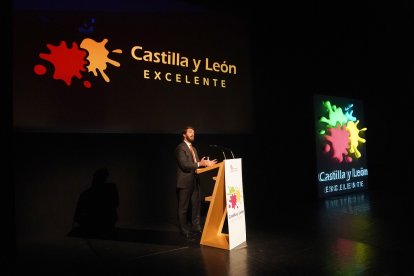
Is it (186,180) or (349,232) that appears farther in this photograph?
(349,232)

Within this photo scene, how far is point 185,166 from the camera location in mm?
4027

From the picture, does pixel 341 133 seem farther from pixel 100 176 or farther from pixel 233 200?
pixel 100 176

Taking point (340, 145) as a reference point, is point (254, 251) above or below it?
below

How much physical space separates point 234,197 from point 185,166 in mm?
720

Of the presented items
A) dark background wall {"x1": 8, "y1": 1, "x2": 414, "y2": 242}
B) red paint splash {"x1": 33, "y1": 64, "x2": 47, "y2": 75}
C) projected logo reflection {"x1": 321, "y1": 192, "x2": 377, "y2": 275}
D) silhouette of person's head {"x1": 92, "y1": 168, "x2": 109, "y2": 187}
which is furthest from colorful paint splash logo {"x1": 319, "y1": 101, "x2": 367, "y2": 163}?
red paint splash {"x1": 33, "y1": 64, "x2": 47, "y2": 75}

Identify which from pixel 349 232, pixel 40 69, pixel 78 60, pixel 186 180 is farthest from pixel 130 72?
pixel 349 232

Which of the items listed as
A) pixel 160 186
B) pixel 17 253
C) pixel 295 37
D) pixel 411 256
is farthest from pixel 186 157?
pixel 295 37

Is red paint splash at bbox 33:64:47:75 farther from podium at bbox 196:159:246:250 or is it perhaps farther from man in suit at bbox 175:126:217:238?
podium at bbox 196:159:246:250

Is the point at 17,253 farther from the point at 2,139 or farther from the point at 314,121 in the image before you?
the point at 314,121

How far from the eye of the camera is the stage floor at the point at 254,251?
3.05 m

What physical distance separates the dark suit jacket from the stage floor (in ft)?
2.29

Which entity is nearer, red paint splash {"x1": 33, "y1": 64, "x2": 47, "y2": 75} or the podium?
the podium

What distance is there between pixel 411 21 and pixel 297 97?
330 cm

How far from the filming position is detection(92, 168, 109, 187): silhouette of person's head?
4.55 metres
